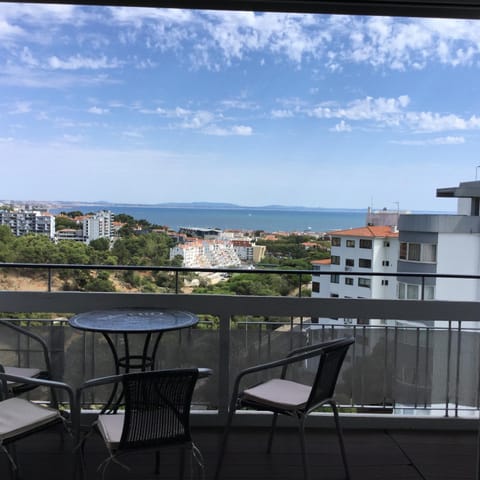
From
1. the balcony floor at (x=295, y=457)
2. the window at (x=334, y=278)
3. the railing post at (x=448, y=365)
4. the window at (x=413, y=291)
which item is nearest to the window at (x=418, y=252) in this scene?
the window at (x=413, y=291)

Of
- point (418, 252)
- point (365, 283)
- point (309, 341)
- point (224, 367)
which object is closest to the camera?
point (224, 367)

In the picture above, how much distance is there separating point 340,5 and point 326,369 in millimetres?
1665

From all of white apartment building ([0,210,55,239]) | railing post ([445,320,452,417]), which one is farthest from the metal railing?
white apartment building ([0,210,55,239])

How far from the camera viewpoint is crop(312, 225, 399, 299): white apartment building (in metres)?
3.34

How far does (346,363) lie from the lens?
3242 mm

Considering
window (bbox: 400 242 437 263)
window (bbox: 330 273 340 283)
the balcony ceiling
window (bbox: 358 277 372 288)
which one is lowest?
window (bbox: 358 277 372 288)

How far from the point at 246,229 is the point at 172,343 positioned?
342cm

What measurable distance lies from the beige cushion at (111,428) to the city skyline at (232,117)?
4.03 meters

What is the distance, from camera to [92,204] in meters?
6.13

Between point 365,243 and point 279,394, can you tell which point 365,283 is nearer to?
point 279,394

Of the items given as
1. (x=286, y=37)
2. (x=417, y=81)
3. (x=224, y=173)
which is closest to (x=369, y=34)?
(x=286, y=37)

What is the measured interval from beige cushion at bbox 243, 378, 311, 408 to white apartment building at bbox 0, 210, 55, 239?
4.14 m

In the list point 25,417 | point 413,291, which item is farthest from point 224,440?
point 413,291

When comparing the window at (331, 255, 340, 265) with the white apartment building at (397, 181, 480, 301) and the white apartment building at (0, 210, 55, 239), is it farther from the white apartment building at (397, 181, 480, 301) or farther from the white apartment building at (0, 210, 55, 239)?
the white apartment building at (0, 210, 55, 239)
